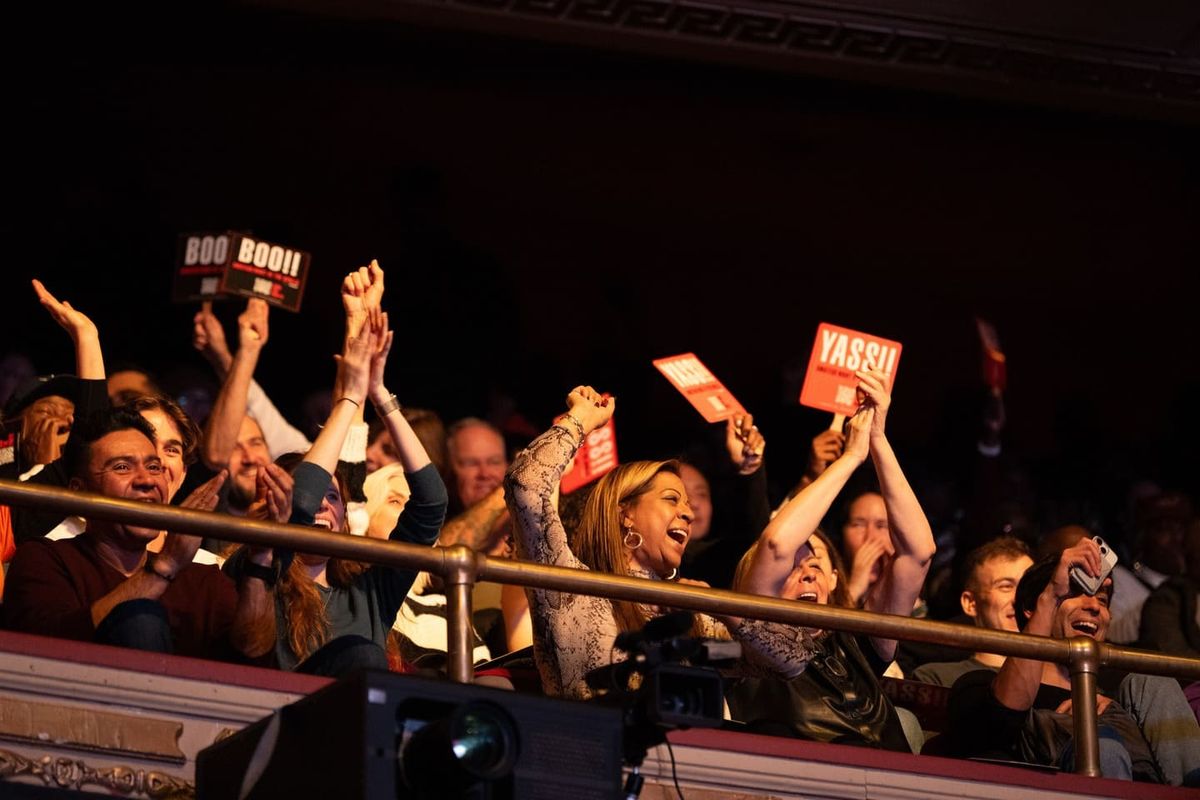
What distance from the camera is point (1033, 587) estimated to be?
5.12 metres

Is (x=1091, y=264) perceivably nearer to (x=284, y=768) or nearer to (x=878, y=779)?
→ (x=878, y=779)

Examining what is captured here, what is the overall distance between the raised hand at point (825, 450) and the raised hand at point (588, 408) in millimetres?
1478

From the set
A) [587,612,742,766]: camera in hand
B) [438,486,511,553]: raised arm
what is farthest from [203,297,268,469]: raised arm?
[587,612,742,766]: camera in hand

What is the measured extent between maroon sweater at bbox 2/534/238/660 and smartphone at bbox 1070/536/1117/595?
6.78 feet

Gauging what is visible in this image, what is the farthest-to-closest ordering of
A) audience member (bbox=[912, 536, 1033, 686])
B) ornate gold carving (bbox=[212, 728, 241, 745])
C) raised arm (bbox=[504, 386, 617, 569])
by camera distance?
audience member (bbox=[912, 536, 1033, 686])
raised arm (bbox=[504, 386, 617, 569])
ornate gold carving (bbox=[212, 728, 241, 745])

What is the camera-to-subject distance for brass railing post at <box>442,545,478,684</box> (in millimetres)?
4113

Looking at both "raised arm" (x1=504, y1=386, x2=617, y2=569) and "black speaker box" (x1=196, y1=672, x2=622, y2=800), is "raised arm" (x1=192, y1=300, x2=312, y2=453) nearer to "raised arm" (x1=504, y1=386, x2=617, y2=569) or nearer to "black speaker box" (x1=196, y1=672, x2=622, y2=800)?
"raised arm" (x1=504, y1=386, x2=617, y2=569)

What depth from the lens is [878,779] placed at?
4.51 metres

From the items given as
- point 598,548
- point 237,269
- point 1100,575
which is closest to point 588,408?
point 598,548

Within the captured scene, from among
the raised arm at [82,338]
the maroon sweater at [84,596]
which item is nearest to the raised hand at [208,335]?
the raised arm at [82,338]

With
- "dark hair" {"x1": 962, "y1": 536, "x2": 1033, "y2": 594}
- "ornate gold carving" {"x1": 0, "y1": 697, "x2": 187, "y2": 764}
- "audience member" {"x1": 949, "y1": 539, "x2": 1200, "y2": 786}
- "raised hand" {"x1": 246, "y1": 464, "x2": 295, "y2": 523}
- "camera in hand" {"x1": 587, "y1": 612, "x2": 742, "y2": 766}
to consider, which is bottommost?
"ornate gold carving" {"x1": 0, "y1": 697, "x2": 187, "y2": 764}

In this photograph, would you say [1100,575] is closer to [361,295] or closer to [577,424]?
[577,424]

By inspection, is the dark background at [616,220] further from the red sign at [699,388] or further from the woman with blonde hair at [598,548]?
the woman with blonde hair at [598,548]

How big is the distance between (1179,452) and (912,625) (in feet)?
17.4
